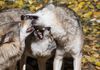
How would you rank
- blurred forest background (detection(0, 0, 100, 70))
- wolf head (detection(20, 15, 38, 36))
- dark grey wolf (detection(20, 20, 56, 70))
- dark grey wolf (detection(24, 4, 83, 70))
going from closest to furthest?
wolf head (detection(20, 15, 38, 36)) → dark grey wolf (detection(24, 4, 83, 70)) → dark grey wolf (detection(20, 20, 56, 70)) → blurred forest background (detection(0, 0, 100, 70))

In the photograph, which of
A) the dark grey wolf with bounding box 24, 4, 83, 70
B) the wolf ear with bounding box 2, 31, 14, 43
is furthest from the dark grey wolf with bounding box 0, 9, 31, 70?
the dark grey wolf with bounding box 24, 4, 83, 70

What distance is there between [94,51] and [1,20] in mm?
2039

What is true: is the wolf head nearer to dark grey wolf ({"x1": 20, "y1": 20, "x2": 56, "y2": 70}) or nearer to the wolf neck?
the wolf neck

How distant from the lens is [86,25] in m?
8.89

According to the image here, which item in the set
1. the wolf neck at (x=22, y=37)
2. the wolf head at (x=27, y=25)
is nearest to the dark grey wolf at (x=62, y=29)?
the wolf head at (x=27, y=25)

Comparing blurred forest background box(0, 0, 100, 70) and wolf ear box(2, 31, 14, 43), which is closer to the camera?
wolf ear box(2, 31, 14, 43)

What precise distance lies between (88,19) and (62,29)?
9.27ft

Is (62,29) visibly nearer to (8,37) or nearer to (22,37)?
(22,37)

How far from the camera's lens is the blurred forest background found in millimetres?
7750

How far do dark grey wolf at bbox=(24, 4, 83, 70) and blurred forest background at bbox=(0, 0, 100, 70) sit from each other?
1.03 m

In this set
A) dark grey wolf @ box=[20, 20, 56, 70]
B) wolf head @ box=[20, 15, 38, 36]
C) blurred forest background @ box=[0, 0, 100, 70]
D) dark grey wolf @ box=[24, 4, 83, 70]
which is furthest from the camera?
blurred forest background @ box=[0, 0, 100, 70]

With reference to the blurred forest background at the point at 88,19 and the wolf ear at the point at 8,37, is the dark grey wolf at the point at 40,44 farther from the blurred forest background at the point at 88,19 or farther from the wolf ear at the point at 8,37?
the blurred forest background at the point at 88,19

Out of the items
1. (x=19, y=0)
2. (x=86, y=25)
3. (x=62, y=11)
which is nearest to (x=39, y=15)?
(x=62, y=11)

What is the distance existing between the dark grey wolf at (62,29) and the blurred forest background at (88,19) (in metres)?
1.03
